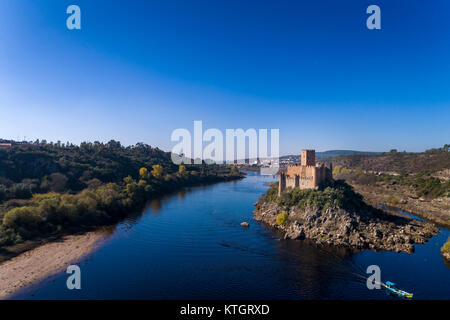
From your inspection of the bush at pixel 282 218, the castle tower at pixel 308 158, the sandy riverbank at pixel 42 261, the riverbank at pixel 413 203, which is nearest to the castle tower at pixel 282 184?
the castle tower at pixel 308 158

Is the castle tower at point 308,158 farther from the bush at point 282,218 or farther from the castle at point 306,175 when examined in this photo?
the bush at point 282,218

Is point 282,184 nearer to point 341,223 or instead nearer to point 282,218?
point 282,218

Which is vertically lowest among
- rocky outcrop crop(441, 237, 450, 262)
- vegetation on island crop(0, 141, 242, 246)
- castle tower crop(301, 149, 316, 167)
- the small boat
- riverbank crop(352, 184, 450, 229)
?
the small boat

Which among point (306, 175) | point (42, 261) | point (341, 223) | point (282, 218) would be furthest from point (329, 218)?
point (42, 261)

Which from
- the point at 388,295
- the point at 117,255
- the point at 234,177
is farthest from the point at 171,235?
the point at 234,177

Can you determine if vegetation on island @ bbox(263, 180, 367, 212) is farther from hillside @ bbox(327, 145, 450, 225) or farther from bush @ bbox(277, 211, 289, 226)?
hillside @ bbox(327, 145, 450, 225)

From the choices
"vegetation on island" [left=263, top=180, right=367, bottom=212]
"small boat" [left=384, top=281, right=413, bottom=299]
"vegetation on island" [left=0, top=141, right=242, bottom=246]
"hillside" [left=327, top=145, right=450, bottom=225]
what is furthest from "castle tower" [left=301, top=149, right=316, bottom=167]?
"vegetation on island" [left=0, top=141, right=242, bottom=246]
